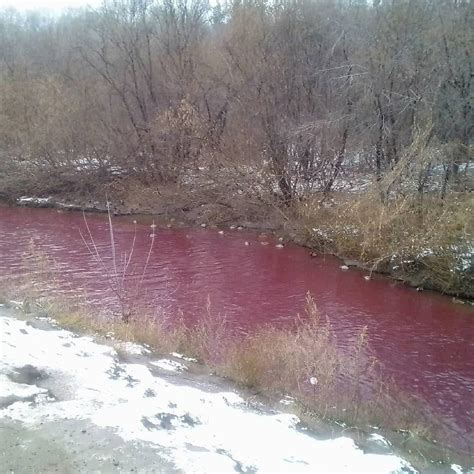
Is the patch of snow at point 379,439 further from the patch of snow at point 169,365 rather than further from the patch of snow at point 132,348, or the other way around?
the patch of snow at point 132,348

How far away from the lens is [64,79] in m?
31.9

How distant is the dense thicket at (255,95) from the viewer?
16.9 meters

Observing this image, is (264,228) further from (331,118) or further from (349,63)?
(349,63)

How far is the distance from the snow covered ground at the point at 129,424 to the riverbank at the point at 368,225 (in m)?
9.24

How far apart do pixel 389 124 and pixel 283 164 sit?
5.42 m

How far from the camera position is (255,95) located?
23469mm

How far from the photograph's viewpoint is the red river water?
32.7ft

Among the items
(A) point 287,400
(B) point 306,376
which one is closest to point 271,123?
(B) point 306,376

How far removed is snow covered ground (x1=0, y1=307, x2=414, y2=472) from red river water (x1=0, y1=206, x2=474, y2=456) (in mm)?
3222

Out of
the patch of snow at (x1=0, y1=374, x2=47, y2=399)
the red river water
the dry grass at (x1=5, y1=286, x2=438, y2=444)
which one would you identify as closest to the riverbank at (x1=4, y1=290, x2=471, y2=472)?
the dry grass at (x1=5, y1=286, x2=438, y2=444)

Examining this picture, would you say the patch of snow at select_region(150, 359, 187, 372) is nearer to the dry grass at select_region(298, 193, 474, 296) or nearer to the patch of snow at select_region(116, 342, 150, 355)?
the patch of snow at select_region(116, 342, 150, 355)

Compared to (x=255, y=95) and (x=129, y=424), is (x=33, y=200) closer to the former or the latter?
(x=255, y=95)

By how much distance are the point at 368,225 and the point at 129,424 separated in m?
12.3

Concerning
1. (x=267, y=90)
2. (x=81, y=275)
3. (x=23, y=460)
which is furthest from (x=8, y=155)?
(x=23, y=460)
